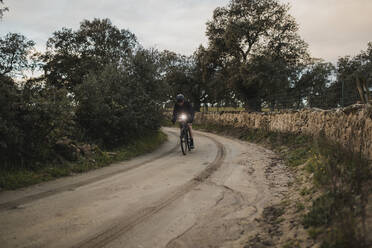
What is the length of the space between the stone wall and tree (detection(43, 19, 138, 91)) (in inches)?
820

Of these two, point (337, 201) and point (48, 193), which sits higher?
point (337, 201)

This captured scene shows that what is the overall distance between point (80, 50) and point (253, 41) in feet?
78.6

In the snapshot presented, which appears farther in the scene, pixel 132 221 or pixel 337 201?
pixel 132 221

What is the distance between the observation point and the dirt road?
3.13m

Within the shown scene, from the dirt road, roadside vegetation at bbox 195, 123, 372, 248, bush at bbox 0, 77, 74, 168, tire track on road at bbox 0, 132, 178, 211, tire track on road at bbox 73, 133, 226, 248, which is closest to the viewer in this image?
roadside vegetation at bbox 195, 123, 372, 248

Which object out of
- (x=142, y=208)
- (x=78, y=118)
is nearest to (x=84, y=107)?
(x=78, y=118)

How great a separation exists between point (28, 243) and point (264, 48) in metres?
31.9

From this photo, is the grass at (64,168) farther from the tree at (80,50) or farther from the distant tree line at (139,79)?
the tree at (80,50)

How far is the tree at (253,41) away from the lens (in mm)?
29484

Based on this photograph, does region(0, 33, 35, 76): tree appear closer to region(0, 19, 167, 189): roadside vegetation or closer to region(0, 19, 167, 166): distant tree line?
region(0, 19, 167, 166): distant tree line

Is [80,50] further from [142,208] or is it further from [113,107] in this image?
[142,208]

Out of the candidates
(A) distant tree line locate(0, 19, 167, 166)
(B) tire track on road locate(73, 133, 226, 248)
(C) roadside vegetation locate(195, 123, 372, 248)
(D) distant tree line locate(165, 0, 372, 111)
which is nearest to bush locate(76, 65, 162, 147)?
(A) distant tree line locate(0, 19, 167, 166)

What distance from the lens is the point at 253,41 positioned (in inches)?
1228

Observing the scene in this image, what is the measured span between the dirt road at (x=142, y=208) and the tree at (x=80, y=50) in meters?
31.1
